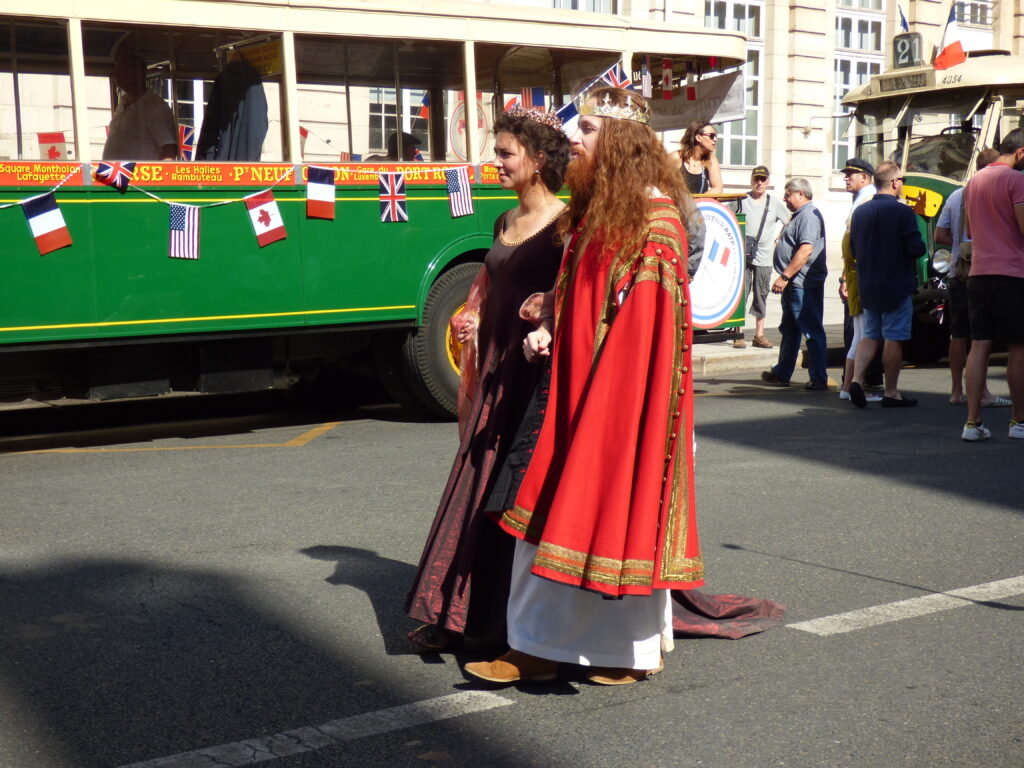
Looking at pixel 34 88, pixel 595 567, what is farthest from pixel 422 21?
pixel 595 567

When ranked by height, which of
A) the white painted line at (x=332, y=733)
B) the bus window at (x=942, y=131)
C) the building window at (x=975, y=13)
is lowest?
the white painted line at (x=332, y=733)

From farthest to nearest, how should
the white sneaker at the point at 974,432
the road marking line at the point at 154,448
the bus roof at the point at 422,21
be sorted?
the road marking line at the point at 154,448 < the white sneaker at the point at 974,432 < the bus roof at the point at 422,21

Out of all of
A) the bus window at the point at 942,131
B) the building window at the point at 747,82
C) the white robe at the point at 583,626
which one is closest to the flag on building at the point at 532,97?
the bus window at the point at 942,131

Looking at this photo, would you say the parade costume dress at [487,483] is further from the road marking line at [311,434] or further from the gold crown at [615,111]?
the road marking line at [311,434]

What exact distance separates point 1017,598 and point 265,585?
110 inches

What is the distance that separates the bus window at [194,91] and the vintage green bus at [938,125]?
6.86m

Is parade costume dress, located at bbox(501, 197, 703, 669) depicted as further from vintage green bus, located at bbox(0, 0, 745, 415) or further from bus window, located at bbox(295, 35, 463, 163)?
bus window, located at bbox(295, 35, 463, 163)

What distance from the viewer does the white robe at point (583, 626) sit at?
3844 mm

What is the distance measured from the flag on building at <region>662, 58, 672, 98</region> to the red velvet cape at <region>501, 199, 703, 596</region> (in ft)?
23.1

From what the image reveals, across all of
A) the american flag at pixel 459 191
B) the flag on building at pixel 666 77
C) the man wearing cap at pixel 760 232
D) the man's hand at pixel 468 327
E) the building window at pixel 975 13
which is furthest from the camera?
the building window at pixel 975 13

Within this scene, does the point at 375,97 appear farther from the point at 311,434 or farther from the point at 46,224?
the point at 46,224

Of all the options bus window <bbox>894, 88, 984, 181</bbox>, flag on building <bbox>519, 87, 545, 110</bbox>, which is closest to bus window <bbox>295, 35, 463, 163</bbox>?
flag on building <bbox>519, 87, 545, 110</bbox>

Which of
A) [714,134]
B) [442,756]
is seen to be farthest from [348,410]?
[442,756]

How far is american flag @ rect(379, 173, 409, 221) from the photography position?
9000 millimetres
